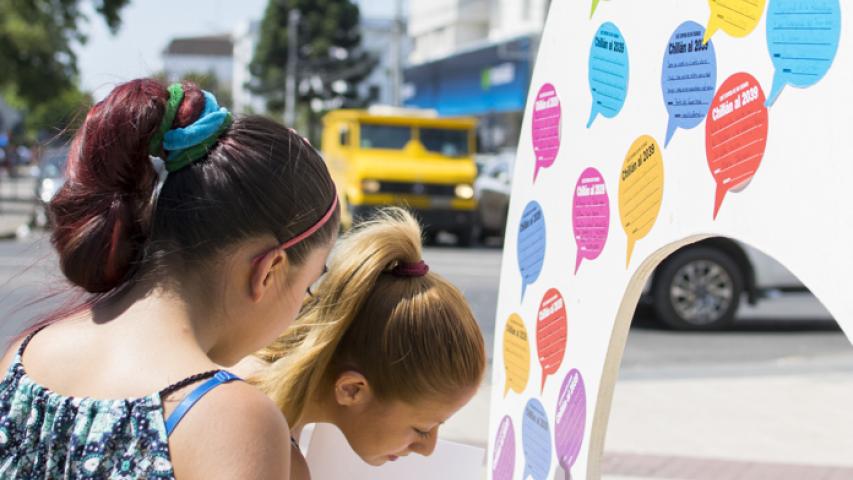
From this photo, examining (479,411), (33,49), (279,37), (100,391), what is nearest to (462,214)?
(479,411)

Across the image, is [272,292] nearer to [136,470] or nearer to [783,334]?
[136,470]

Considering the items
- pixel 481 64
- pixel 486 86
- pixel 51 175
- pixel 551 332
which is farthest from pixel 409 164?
pixel 481 64

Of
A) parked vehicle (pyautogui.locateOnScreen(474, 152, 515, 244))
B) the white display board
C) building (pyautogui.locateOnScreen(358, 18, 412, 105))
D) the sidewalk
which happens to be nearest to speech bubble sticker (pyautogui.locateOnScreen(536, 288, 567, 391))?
the white display board

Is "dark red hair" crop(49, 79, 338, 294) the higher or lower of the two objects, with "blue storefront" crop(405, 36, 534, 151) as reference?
higher

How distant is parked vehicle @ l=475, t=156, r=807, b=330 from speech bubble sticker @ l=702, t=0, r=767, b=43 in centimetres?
724

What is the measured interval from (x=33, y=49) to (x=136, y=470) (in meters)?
25.3

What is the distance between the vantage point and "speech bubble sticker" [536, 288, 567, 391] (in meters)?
1.83

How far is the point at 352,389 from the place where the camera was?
1.94 m

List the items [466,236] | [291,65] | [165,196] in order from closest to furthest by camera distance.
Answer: [165,196] < [466,236] < [291,65]

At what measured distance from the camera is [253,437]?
124cm

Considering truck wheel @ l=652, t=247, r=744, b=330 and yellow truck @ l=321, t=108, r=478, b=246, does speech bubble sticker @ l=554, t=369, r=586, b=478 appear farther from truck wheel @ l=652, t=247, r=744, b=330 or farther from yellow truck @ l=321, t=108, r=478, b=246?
yellow truck @ l=321, t=108, r=478, b=246

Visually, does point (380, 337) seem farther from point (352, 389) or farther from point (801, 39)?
point (801, 39)

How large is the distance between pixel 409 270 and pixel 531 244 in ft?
0.73

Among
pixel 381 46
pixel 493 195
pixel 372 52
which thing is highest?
pixel 381 46
